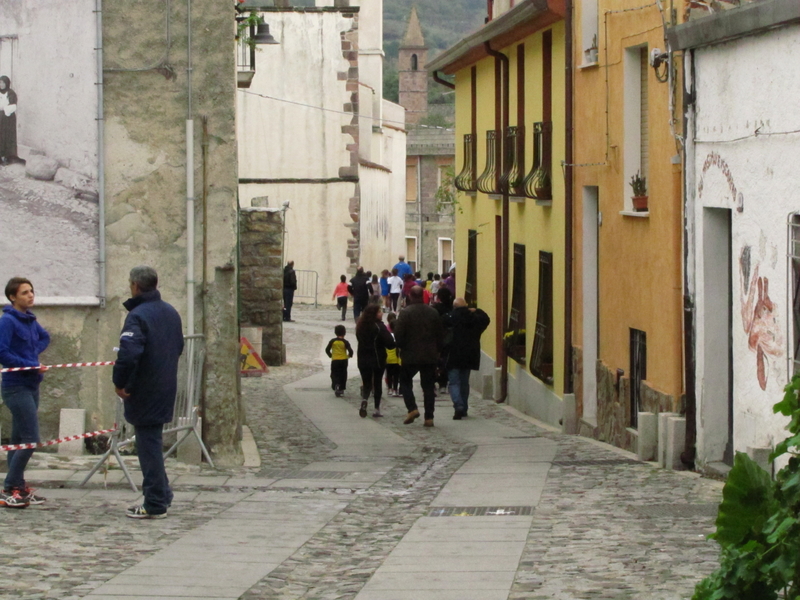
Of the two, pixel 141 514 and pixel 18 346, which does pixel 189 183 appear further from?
pixel 141 514

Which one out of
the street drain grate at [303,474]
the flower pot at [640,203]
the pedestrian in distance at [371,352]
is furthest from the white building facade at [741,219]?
the pedestrian in distance at [371,352]

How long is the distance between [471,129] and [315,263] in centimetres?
1989

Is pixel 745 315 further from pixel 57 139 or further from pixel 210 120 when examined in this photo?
pixel 57 139

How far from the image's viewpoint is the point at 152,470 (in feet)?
29.5

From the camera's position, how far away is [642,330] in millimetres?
12961

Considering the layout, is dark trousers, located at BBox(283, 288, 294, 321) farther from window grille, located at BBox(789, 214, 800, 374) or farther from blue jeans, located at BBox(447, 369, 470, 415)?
window grille, located at BBox(789, 214, 800, 374)

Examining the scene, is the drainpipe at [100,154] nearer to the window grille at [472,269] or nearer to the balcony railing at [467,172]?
the balcony railing at [467,172]

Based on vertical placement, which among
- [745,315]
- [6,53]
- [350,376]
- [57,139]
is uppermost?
[6,53]

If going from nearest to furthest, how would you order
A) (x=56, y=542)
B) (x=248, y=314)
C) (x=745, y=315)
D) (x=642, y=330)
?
(x=56, y=542) → (x=745, y=315) → (x=642, y=330) → (x=248, y=314)

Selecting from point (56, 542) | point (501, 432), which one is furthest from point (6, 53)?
point (501, 432)

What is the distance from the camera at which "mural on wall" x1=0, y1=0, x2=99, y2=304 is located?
11.6 meters

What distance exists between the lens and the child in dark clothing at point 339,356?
62.8 ft

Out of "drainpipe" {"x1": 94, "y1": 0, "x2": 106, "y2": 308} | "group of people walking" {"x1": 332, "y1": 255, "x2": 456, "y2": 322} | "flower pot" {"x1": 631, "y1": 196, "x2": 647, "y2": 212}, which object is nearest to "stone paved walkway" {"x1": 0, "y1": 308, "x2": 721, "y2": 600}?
"drainpipe" {"x1": 94, "y1": 0, "x2": 106, "y2": 308}

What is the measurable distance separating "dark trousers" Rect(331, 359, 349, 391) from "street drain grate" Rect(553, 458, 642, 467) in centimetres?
769
